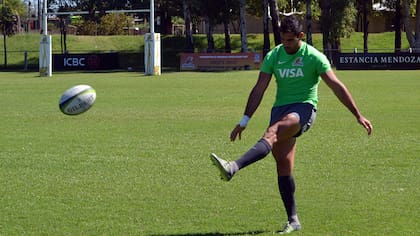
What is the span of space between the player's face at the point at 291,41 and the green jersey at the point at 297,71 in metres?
0.07

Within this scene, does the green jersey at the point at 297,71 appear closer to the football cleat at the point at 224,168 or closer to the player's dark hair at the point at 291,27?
the player's dark hair at the point at 291,27

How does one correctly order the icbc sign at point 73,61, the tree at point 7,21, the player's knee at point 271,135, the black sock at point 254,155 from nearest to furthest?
1. the black sock at point 254,155
2. the player's knee at point 271,135
3. the icbc sign at point 73,61
4. the tree at point 7,21

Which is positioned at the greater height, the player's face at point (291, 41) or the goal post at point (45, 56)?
the player's face at point (291, 41)

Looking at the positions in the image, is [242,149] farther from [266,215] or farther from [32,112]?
[32,112]

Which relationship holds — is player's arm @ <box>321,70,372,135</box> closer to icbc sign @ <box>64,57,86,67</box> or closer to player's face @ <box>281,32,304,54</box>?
player's face @ <box>281,32,304,54</box>

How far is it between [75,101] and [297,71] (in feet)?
11.2

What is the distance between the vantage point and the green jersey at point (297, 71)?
7988mm

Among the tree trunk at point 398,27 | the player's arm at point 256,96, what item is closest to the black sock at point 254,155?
the player's arm at point 256,96

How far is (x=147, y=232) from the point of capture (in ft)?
27.5

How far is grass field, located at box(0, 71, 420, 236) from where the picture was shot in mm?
8812

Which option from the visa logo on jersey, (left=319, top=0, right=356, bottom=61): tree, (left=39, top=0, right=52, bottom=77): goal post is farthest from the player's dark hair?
(left=319, top=0, right=356, bottom=61): tree

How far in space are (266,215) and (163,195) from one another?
173 cm

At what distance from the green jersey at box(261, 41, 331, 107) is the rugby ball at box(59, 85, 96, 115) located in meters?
3.06

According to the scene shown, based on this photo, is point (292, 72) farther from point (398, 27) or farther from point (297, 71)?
point (398, 27)
